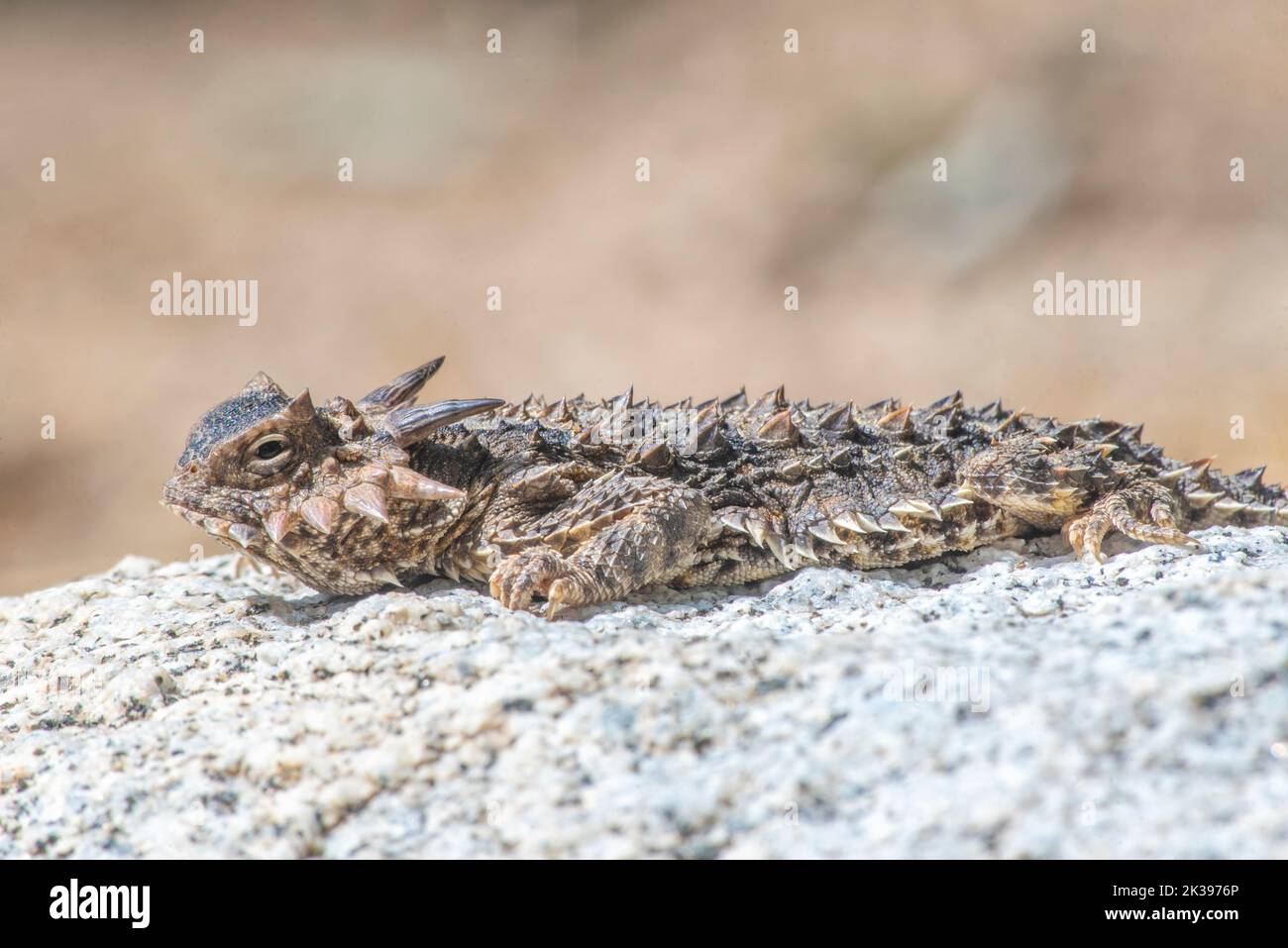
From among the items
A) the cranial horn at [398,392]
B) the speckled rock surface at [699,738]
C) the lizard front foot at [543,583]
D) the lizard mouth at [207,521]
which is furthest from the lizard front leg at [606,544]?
the lizard mouth at [207,521]

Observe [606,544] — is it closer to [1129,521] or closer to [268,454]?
[268,454]

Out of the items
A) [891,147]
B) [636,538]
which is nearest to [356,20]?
[891,147]

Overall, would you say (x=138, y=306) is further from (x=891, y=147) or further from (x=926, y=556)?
(x=926, y=556)

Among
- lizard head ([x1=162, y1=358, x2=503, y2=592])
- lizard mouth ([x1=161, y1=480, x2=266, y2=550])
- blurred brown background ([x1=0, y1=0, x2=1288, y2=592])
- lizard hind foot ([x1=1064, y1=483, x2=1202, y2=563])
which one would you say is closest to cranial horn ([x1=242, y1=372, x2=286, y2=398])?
lizard head ([x1=162, y1=358, x2=503, y2=592])

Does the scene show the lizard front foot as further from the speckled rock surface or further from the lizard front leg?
the speckled rock surface

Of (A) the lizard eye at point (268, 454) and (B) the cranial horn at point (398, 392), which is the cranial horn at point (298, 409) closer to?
(A) the lizard eye at point (268, 454)

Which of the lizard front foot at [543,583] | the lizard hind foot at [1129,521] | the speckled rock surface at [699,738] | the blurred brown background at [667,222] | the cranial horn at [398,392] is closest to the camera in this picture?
the speckled rock surface at [699,738]

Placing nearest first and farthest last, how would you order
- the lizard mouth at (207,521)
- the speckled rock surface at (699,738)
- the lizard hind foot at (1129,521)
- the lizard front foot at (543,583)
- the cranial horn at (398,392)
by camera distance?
the speckled rock surface at (699,738)
the lizard front foot at (543,583)
the lizard mouth at (207,521)
the lizard hind foot at (1129,521)
the cranial horn at (398,392)
